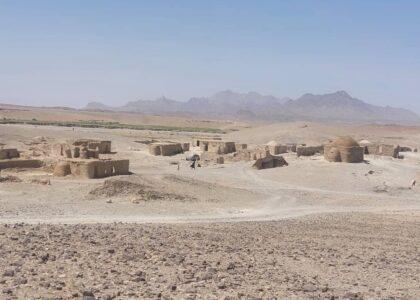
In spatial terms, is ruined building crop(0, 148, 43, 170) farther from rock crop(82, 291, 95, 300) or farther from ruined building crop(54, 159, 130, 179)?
rock crop(82, 291, 95, 300)

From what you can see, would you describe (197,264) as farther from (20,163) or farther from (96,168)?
(20,163)

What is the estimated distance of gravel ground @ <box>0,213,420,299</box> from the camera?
35.1 feet

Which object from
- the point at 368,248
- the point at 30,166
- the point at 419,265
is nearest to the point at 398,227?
the point at 368,248

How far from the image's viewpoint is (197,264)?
1305cm

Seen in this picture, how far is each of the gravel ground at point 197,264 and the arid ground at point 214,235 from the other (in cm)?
3

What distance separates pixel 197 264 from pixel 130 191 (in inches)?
623

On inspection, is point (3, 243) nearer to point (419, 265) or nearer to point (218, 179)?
point (419, 265)

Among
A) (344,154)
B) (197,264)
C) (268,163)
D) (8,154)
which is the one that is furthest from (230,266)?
(344,154)

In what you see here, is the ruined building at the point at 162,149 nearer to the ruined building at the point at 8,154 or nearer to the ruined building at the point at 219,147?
the ruined building at the point at 219,147

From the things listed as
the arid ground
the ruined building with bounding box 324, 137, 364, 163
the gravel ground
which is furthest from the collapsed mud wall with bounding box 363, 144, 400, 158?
the gravel ground

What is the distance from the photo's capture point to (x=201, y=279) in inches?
461

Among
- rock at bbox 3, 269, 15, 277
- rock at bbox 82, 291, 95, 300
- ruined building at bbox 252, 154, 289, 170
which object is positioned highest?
rock at bbox 3, 269, 15, 277

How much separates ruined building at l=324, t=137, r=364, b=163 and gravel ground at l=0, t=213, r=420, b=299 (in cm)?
2630

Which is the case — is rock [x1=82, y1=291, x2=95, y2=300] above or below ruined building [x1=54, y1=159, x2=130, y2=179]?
above
